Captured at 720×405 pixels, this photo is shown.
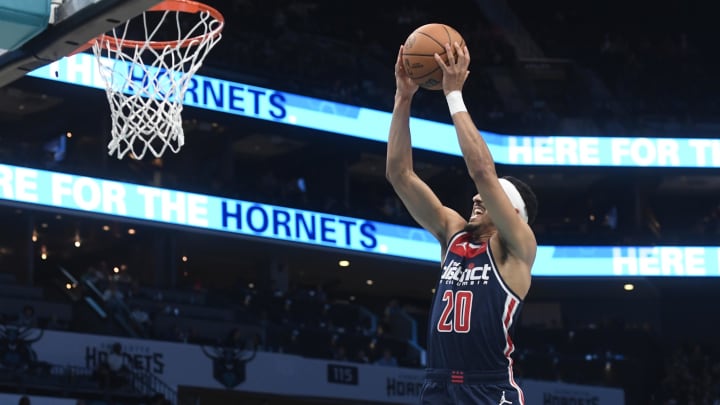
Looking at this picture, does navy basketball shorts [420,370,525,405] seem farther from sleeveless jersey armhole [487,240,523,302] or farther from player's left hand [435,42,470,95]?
player's left hand [435,42,470,95]

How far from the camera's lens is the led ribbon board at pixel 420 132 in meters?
27.3

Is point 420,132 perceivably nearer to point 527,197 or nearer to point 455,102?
point 527,197

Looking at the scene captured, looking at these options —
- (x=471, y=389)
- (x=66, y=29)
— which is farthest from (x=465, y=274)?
(x=66, y=29)

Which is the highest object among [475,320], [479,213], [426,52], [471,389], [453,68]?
[426,52]

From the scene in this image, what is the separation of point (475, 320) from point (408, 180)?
782 mm

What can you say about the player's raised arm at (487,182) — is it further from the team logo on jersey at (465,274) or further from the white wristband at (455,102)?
the team logo on jersey at (465,274)

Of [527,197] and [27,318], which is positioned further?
[27,318]

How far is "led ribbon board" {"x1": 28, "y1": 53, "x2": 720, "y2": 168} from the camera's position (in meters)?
27.3

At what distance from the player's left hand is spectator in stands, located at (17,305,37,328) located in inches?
616

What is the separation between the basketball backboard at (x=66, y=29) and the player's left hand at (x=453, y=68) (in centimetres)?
244

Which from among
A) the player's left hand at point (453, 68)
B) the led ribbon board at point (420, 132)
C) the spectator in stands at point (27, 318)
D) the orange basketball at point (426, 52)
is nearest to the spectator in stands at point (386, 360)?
the led ribbon board at point (420, 132)

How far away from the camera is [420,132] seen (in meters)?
31.5

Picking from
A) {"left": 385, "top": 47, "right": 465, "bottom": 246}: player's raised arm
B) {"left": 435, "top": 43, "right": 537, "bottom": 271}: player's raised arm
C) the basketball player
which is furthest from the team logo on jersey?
{"left": 385, "top": 47, "right": 465, "bottom": 246}: player's raised arm

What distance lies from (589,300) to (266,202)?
12820 millimetres
